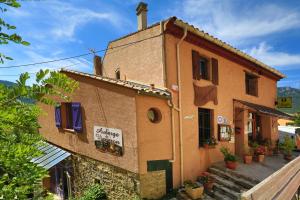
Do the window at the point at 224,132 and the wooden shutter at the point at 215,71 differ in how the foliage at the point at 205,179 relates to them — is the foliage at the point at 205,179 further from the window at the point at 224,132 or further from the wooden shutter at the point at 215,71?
the wooden shutter at the point at 215,71

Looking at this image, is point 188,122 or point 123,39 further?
point 123,39

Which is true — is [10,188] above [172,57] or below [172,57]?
below

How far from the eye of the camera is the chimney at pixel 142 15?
11156 millimetres

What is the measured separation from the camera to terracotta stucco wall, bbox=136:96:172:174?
8492 mm

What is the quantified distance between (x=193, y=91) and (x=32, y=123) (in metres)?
9.01

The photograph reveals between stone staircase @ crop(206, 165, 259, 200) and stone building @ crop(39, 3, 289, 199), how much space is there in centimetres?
66

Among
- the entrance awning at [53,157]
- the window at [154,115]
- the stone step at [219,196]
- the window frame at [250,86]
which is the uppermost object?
the window frame at [250,86]

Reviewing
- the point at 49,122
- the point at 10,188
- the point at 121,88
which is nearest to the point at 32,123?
the point at 10,188

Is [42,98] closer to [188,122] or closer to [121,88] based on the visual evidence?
[121,88]

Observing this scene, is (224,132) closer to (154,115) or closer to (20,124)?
(154,115)

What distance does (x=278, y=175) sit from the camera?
463 cm

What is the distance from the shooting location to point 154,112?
368 inches

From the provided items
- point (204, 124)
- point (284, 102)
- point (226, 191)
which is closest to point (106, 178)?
point (226, 191)

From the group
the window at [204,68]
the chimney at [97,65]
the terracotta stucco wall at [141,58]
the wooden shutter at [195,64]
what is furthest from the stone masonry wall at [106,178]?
the window at [204,68]
